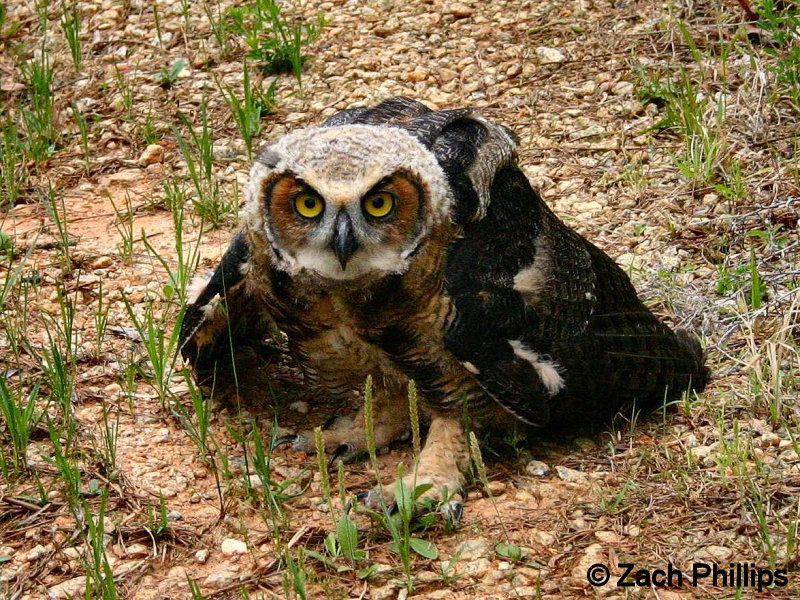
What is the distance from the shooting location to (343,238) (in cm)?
359

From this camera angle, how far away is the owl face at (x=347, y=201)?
3645 millimetres

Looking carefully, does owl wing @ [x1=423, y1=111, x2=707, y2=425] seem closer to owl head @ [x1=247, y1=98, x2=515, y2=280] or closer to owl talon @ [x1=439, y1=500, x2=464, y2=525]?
owl head @ [x1=247, y1=98, x2=515, y2=280]

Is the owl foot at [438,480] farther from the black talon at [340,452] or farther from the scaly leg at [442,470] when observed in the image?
the black talon at [340,452]

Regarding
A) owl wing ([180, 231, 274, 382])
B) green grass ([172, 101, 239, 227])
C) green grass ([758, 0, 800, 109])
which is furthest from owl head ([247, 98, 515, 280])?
green grass ([758, 0, 800, 109])

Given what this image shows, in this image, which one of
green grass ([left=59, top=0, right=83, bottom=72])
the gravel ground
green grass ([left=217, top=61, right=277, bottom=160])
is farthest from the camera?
green grass ([left=59, top=0, right=83, bottom=72])

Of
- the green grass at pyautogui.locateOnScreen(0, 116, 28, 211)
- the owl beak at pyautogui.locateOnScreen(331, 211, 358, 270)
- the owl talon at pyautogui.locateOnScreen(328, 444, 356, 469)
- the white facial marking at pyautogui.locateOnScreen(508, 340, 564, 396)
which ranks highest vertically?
the green grass at pyautogui.locateOnScreen(0, 116, 28, 211)

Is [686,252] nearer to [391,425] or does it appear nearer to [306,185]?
[391,425]

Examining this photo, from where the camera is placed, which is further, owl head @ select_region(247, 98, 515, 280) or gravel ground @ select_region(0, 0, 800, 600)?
owl head @ select_region(247, 98, 515, 280)

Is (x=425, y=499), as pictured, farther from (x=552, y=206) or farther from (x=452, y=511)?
(x=552, y=206)

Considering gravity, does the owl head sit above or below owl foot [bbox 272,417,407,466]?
above

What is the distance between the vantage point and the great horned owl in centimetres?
376

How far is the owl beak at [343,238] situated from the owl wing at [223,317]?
1.81 ft

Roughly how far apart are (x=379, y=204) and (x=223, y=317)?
87 cm

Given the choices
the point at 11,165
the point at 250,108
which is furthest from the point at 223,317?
the point at 11,165
